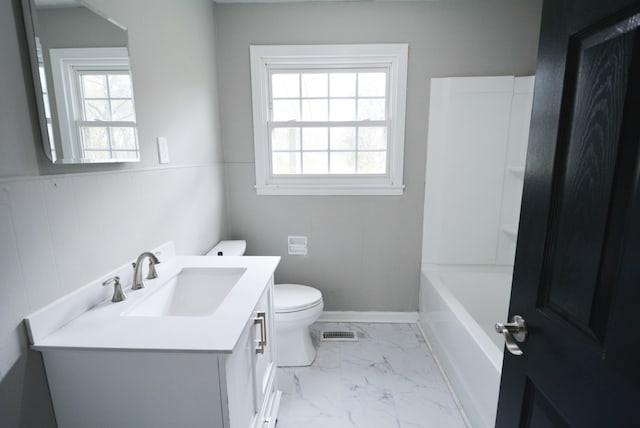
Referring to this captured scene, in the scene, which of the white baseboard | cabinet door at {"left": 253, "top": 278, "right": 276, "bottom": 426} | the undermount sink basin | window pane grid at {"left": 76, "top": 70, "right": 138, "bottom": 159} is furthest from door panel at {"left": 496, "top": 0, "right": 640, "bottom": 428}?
the white baseboard

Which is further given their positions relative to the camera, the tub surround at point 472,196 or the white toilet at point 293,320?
the tub surround at point 472,196

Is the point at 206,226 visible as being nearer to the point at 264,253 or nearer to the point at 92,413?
the point at 264,253

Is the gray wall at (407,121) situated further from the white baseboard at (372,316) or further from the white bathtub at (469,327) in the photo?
the white bathtub at (469,327)

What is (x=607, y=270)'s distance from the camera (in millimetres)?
581

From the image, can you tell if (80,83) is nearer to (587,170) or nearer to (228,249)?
(228,249)

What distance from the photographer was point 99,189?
3.54ft

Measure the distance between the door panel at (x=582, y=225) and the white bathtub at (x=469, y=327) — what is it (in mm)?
695

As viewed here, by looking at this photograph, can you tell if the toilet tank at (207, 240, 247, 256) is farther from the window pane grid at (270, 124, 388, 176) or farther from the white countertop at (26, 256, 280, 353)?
the white countertop at (26, 256, 280, 353)

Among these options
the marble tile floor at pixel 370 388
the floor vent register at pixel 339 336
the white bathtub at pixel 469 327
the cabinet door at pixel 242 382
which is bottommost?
the marble tile floor at pixel 370 388

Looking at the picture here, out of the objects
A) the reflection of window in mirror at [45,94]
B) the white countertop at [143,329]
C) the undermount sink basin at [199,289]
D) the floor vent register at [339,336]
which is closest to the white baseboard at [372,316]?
the floor vent register at [339,336]

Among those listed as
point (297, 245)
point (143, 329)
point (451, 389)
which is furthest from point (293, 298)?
point (143, 329)

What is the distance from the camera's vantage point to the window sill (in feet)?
7.55

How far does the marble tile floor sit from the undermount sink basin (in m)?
0.76

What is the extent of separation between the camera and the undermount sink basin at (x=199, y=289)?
1.32 m
